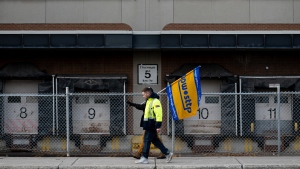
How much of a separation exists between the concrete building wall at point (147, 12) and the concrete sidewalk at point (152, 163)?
539 centimetres

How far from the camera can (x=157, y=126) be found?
11.5 metres

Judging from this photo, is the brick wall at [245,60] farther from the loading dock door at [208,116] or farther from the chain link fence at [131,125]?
the chain link fence at [131,125]

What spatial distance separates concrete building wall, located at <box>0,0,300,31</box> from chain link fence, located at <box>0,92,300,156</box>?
258 cm

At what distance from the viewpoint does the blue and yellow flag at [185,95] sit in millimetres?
12727

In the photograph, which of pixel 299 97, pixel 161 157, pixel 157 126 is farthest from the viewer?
pixel 299 97

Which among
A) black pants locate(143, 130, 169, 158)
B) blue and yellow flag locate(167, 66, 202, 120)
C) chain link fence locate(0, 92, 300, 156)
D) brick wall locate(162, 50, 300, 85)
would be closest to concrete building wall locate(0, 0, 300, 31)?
brick wall locate(162, 50, 300, 85)

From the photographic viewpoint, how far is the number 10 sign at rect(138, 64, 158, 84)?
16.7 meters

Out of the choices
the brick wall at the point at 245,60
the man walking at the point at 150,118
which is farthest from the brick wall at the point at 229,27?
the man walking at the point at 150,118

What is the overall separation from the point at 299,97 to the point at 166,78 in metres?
4.38

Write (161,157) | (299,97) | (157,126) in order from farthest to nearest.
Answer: (299,97)
(161,157)
(157,126)

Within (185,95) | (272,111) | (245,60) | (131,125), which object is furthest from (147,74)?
(272,111)

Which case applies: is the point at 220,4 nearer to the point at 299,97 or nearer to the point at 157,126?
the point at 299,97

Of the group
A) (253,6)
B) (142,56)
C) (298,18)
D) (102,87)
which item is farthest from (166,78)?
(298,18)

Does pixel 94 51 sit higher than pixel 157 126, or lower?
higher
